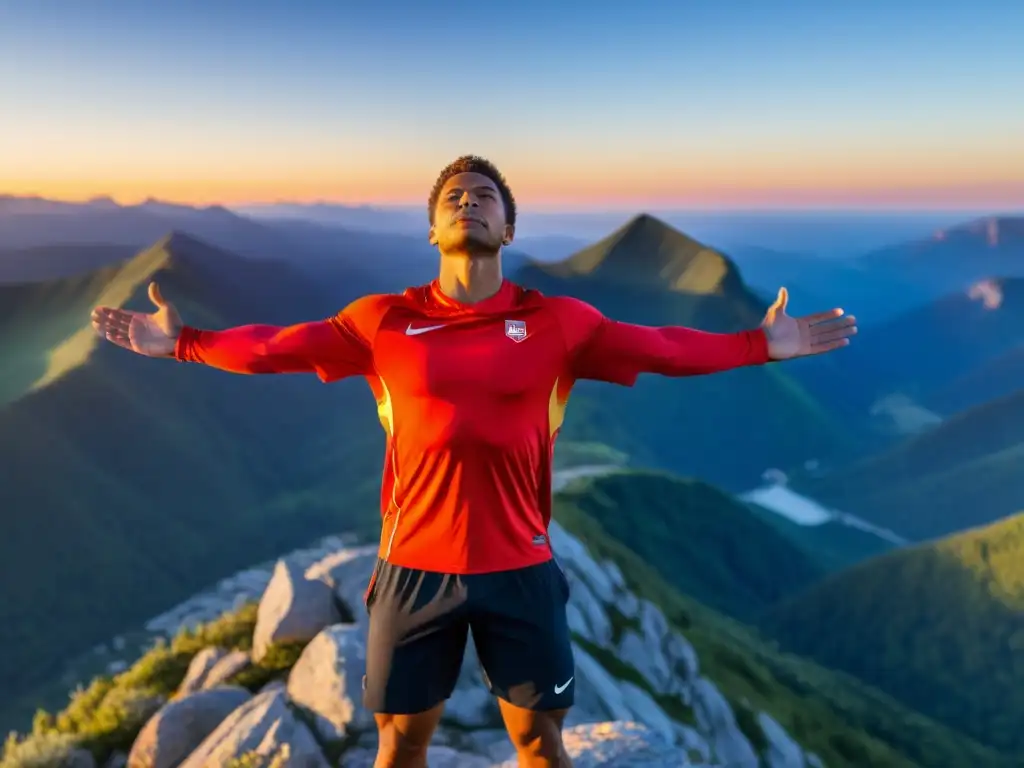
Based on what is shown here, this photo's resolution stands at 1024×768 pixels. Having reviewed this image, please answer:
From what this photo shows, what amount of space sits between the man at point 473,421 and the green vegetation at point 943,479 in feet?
497

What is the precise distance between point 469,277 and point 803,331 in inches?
107

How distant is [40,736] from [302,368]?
9.83 m

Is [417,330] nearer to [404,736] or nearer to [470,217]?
[470,217]

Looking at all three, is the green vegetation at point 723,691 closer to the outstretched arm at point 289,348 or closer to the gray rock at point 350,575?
the gray rock at point 350,575

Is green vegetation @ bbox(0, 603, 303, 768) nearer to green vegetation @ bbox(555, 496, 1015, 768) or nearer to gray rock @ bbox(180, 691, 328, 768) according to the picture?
gray rock @ bbox(180, 691, 328, 768)

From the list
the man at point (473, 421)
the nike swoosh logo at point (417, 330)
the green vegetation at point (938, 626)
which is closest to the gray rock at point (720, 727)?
the man at point (473, 421)

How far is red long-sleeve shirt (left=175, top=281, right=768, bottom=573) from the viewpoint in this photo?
184 inches

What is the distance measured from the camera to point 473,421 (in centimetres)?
464

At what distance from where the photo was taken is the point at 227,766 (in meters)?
8.60

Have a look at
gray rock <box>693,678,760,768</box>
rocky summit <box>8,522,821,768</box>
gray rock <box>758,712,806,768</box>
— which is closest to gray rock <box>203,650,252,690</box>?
rocky summit <box>8,522,821,768</box>

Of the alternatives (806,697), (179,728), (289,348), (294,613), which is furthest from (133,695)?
(806,697)

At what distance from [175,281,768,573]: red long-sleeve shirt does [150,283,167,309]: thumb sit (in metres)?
0.46

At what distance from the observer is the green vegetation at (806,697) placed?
32688 mm

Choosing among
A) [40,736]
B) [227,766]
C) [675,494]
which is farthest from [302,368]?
[675,494]
